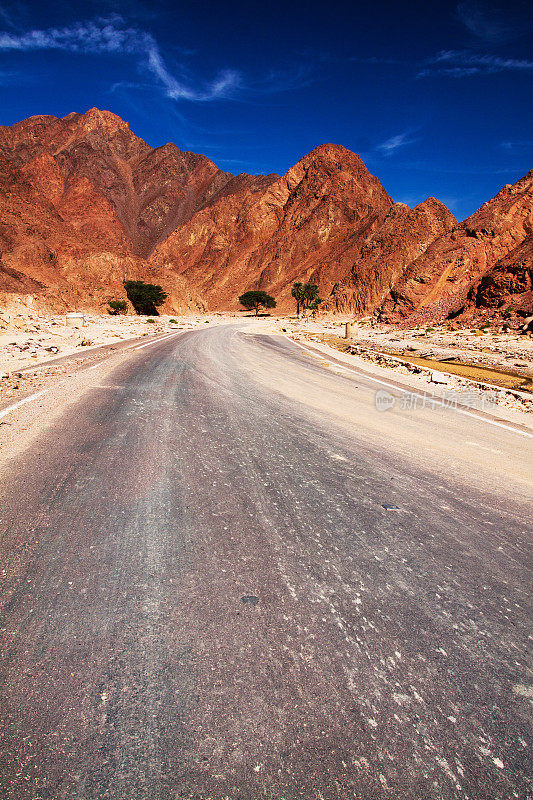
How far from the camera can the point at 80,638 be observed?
1855mm

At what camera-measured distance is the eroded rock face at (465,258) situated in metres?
32.0

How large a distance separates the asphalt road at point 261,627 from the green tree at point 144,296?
50058 mm

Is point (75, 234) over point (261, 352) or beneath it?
over

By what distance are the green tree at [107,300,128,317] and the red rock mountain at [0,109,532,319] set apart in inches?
72.7

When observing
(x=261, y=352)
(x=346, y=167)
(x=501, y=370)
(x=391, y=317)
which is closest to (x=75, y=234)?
(x=391, y=317)

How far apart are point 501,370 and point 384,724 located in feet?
43.9

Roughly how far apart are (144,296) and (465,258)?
37178 millimetres

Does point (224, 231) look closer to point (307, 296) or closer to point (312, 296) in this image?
point (307, 296)

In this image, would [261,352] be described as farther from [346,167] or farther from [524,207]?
[346,167]

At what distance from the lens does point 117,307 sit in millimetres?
46469

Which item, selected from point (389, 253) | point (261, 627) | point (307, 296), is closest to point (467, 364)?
point (261, 627)

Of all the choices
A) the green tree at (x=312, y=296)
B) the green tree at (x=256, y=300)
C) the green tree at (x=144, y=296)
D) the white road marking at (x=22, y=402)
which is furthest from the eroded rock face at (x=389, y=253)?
the white road marking at (x=22, y=402)

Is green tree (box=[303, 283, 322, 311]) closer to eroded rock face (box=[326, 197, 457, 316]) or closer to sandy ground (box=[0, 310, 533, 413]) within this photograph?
eroded rock face (box=[326, 197, 457, 316])

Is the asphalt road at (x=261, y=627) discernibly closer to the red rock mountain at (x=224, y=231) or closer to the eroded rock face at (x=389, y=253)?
the red rock mountain at (x=224, y=231)
